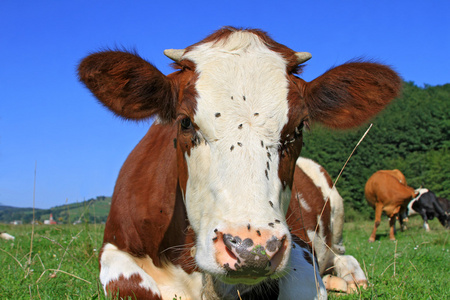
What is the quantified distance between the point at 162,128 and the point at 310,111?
170cm

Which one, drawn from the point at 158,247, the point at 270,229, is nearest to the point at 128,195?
the point at 158,247

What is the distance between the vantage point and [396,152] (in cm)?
3641

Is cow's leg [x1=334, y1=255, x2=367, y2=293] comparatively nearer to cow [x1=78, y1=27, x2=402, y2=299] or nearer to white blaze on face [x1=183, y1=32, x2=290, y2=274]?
cow [x1=78, y1=27, x2=402, y2=299]

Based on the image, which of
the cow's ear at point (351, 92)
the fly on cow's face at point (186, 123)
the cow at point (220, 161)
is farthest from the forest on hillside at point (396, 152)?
the fly on cow's face at point (186, 123)

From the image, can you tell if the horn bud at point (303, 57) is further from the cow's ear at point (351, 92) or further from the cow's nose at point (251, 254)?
the cow's nose at point (251, 254)

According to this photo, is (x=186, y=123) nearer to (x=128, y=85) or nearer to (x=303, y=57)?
(x=128, y=85)

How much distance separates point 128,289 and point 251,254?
5.07 feet

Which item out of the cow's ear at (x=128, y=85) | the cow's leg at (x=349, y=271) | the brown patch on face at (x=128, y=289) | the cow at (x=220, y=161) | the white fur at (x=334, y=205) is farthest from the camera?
the white fur at (x=334, y=205)

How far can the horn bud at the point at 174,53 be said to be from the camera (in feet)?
11.6

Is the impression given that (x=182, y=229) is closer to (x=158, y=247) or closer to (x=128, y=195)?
(x=158, y=247)

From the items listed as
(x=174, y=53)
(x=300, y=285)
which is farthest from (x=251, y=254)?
(x=174, y=53)

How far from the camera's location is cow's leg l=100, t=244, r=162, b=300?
3.44m

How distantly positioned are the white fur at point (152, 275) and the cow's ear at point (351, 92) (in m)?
1.71

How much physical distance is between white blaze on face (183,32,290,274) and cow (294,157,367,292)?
206 cm
